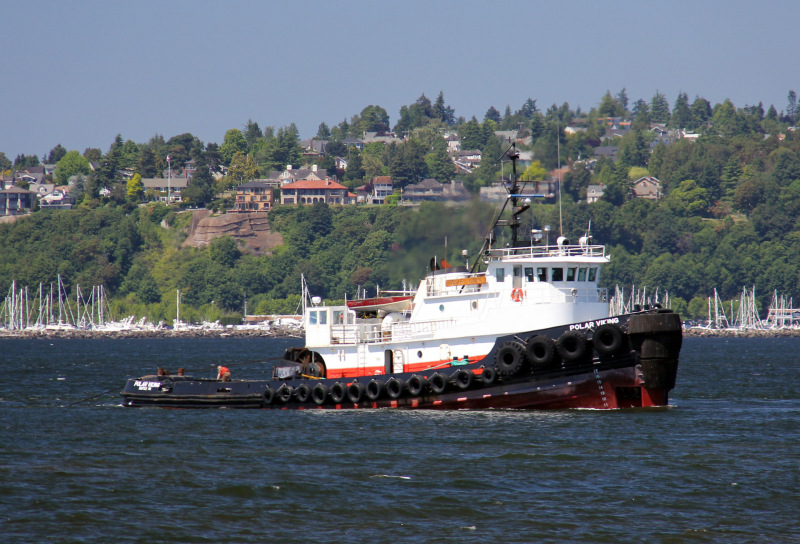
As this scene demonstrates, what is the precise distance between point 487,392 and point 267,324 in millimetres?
116162

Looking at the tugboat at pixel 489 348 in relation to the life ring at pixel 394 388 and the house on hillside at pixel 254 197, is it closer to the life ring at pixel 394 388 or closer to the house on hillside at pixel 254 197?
the life ring at pixel 394 388

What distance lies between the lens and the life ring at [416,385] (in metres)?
30.7

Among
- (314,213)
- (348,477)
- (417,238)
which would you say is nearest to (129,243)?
(314,213)

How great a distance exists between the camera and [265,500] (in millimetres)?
21297

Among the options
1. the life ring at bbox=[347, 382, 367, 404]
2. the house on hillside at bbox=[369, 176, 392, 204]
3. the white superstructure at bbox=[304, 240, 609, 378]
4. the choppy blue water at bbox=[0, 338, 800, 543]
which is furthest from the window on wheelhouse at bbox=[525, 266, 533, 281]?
the house on hillside at bbox=[369, 176, 392, 204]

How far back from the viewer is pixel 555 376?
97.6 ft

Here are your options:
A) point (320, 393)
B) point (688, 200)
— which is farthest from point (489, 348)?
point (688, 200)

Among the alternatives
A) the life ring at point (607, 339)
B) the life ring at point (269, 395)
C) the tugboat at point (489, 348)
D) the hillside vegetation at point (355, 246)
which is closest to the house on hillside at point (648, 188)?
the hillside vegetation at point (355, 246)

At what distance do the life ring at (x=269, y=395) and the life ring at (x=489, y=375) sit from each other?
7.28 m

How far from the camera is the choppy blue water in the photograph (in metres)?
19.2

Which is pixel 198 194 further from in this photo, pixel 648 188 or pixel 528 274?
pixel 528 274

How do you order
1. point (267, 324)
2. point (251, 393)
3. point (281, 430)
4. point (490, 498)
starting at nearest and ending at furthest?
point (490, 498) < point (281, 430) < point (251, 393) < point (267, 324)

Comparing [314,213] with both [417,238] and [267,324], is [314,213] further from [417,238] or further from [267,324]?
[417,238]

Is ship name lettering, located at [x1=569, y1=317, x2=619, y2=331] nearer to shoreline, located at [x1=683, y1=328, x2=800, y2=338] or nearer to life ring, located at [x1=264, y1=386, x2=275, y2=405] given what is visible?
life ring, located at [x1=264, y1=386, x2=275, y2=405]
